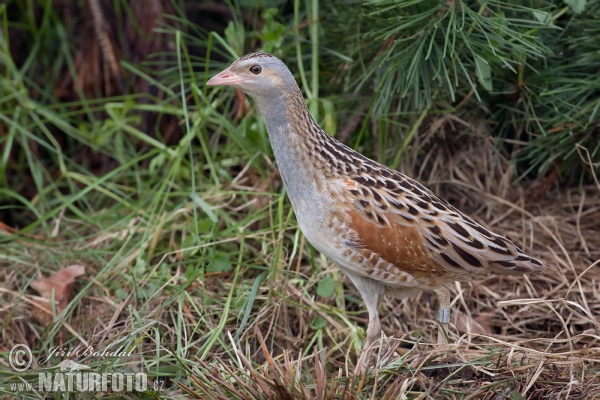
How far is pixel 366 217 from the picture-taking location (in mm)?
3324

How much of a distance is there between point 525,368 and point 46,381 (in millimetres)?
1907

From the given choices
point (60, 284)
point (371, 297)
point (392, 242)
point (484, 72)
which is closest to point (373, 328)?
point (371, 297)

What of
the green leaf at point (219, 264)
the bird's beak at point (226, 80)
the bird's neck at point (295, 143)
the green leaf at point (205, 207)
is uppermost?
the bird's beak at point (226, 80)

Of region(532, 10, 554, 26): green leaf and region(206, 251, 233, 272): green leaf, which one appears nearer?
region(532, 10, 554, 26): green leaf

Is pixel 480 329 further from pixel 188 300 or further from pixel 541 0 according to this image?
pixel 541 0

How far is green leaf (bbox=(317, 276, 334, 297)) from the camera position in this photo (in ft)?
12.7

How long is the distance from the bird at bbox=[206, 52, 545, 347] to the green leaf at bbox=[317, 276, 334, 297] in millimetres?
376

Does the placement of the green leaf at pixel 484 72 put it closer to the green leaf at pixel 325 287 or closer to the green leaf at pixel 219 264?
the green leaf at pixel 325 287

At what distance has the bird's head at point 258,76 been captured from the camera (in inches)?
134

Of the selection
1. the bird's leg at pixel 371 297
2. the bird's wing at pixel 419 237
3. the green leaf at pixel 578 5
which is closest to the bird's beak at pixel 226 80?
the bird's wing at pixel 419 237

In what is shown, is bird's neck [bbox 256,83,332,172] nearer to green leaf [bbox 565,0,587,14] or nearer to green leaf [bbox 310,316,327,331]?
green leaf [bbox 310,316,327,331]

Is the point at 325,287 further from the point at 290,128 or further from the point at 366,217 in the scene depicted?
the point at 290,128

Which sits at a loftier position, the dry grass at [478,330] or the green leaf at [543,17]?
the green leaf at [543,17]

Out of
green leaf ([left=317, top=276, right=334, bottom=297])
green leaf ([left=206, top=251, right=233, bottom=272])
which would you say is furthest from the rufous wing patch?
green leaf ([left=206, top=251, right=233, bottom=272])
